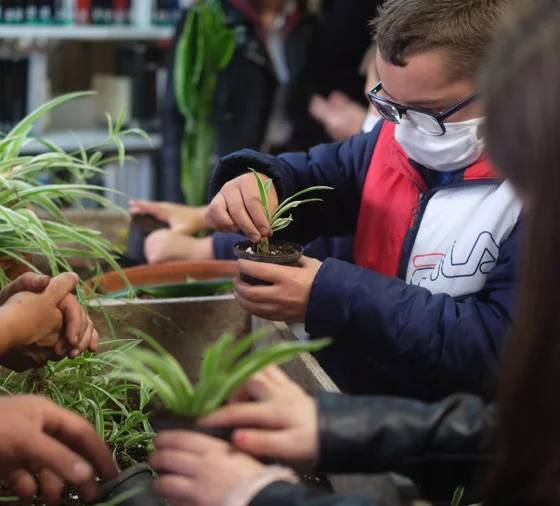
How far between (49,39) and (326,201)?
3.02 meters

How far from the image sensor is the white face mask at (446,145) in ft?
4.55

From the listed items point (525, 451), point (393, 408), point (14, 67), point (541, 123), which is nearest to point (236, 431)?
point (393, 408)

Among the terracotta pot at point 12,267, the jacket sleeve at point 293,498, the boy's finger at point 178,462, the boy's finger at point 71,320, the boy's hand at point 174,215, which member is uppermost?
the boy's finger at point 178,462

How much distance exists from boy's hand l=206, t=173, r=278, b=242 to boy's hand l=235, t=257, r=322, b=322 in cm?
8

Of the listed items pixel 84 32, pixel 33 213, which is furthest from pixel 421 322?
pixel 84 32

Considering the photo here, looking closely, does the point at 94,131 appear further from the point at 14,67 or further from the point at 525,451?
the point at 525,451

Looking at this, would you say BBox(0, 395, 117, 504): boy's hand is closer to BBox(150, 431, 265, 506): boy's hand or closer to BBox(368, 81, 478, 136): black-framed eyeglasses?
BBox(150, 431, 265, 506): boy's hand

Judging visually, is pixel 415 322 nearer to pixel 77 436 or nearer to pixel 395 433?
pixel 395 433

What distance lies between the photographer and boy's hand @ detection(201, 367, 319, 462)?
2.79ft

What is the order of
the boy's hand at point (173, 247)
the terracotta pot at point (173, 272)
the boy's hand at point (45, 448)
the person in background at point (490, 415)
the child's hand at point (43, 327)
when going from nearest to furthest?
the person in background at point (490, 415)
the boy's hand at point (45, 448)
the child's hand at point (43, 327)
the terracotta pot at point (173, 272)
the boy's hand at point (173, 247)

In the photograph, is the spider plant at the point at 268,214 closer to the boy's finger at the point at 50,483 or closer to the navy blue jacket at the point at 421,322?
the navy blue jacket at the point at 421,322

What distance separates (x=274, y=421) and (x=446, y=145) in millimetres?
675

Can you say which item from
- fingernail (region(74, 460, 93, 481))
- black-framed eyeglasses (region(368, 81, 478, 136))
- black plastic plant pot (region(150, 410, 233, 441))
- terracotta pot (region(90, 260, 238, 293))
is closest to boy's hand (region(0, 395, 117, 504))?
fingernail (region(74, 460, 93, 481))

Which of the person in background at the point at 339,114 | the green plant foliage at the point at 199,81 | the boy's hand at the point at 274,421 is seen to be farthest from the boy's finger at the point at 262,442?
the person in background at the point at 339,114
